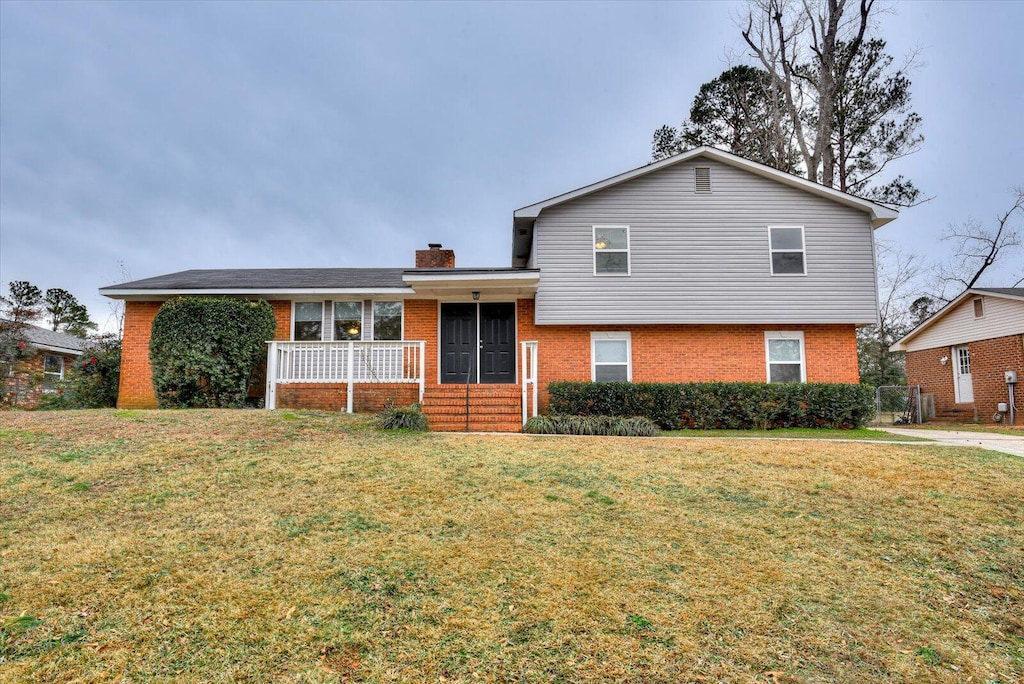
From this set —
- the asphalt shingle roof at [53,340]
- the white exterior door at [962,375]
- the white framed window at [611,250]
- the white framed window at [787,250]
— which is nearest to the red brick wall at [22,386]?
the asphalt shingle roof at [53,340]

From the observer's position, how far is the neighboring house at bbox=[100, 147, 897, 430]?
41.8ft

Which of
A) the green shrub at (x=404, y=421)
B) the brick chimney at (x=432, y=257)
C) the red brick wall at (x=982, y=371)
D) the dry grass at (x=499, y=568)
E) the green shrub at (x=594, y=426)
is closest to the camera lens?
the dry grass at (x=499, y=568)

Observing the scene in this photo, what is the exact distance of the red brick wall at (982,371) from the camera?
15.9 metres

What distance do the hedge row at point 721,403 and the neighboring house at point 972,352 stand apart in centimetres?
788

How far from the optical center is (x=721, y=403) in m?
11.6

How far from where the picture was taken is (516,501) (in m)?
5.43

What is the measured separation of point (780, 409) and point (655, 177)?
5.94 m

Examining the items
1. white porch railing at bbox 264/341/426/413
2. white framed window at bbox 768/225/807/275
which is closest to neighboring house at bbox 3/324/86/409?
white porch railing at bbox 264/341/426/413

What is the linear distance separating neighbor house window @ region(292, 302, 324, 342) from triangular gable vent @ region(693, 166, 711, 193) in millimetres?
9397

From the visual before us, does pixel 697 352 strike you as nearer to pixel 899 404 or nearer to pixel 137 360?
pixel 137 360

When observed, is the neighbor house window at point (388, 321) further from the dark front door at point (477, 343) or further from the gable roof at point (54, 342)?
the gable roof at point (54, 342)

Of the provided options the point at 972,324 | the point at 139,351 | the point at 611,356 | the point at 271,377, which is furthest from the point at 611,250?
the point at 972,324

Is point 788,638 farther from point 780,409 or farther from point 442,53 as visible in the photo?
point 442,53

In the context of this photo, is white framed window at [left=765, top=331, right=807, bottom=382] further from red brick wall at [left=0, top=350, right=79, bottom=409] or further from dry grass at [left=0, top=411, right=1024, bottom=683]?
red brick wall at [left=0, top=350, right=79, bottom=409]
